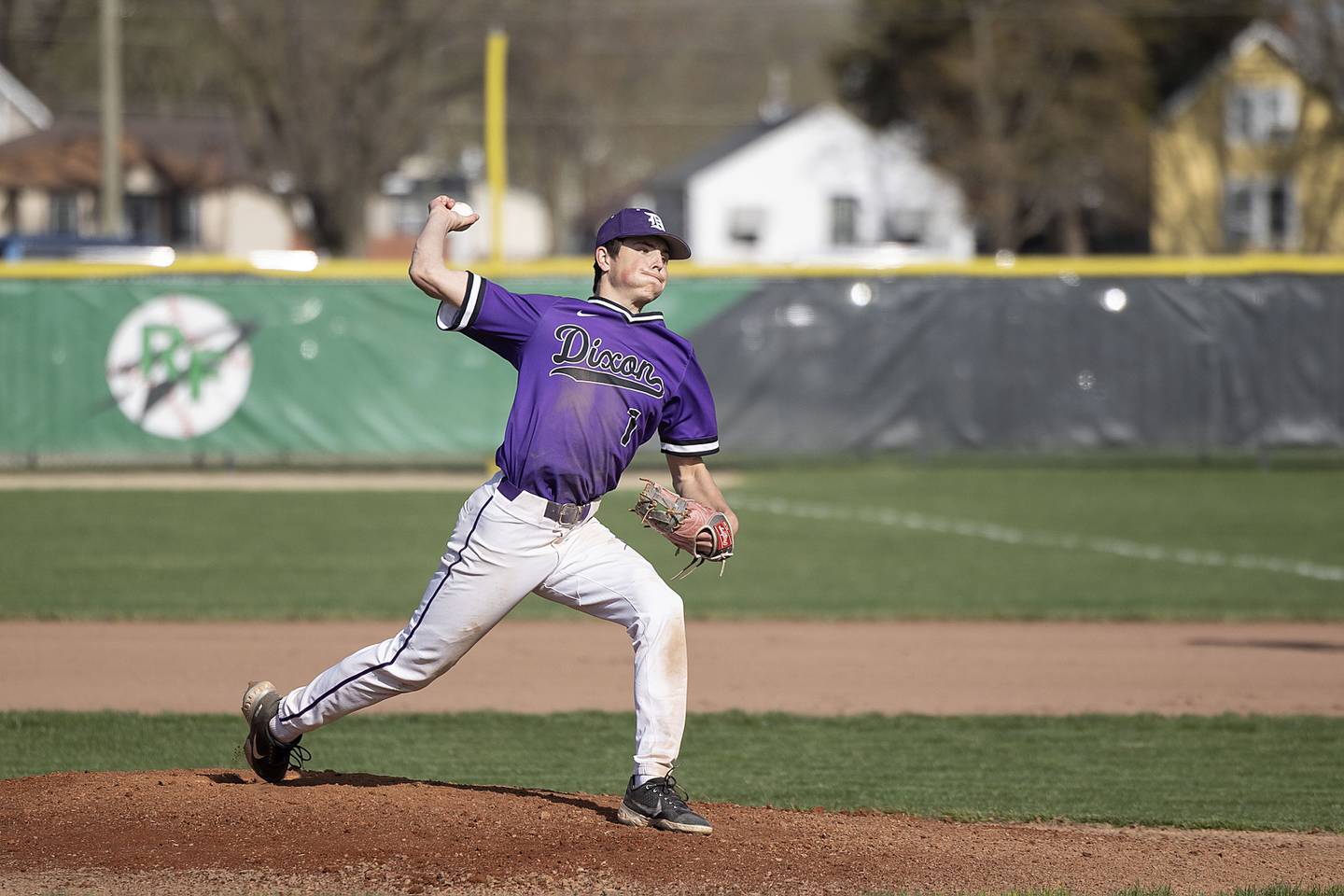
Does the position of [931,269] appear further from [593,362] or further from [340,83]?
[340,83]

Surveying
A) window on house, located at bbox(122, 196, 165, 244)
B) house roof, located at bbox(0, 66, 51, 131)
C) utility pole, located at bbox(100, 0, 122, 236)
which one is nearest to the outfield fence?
utility pole, located at bbox(100, 0, 122, 236)

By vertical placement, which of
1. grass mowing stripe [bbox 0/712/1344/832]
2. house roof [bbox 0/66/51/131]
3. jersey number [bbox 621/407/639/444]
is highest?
house roof [bbox 0/66/51/131]

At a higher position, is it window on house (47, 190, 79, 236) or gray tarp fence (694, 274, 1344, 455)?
window on house (47, 190, 79, 236)

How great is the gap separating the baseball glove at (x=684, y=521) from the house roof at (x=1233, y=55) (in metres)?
43.7

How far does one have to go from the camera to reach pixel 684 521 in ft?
16.7

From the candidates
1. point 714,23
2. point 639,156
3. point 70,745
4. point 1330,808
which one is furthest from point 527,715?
point 639,156

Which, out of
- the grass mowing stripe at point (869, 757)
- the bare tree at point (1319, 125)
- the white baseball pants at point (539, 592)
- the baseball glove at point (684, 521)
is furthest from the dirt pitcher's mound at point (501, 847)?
the bare tree at point (1319, 125)

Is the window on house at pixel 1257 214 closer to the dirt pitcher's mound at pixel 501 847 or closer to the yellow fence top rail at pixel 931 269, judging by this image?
the yellow fence top rail at pixel 931 269

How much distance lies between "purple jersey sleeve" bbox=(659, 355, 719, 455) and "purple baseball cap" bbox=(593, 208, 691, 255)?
38 cm

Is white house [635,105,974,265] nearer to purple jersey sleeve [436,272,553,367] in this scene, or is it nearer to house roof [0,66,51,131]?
house roof [0,66,51,131]

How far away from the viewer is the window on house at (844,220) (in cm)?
5562

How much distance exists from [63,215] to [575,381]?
54545 mm

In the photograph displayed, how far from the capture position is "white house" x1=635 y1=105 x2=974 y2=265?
54.1 metres

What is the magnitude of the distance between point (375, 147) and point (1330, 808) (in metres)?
33.2
